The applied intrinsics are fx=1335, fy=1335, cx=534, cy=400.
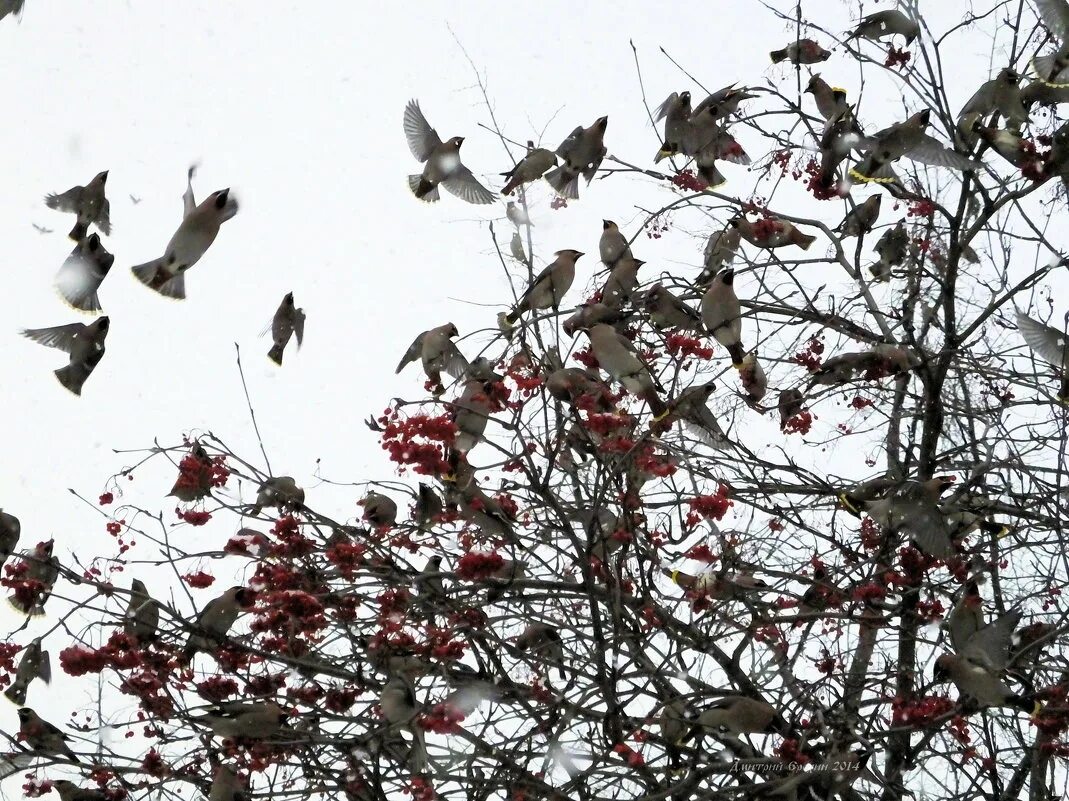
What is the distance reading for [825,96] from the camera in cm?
564

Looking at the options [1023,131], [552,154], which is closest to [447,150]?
[552,154]

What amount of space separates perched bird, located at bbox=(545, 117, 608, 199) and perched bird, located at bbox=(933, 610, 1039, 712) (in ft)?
7.39

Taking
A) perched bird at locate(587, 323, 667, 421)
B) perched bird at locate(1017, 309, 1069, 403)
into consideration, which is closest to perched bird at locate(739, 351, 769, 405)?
perched bird at locate(587, 323, 667, 421)

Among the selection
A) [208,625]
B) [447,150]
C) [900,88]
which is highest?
[447,150]

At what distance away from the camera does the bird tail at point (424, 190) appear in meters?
5.76

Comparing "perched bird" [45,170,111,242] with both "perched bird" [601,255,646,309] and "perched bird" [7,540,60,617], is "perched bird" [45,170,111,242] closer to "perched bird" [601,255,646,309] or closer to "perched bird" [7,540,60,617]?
"perched bird" [7,540,60,617]

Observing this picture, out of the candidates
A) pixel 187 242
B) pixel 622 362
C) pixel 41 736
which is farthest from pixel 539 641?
pixel 187 242

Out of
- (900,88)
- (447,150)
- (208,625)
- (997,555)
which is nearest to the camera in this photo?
(208,625)

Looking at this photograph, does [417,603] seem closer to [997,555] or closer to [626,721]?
[626,721]

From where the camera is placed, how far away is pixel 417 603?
3430 mm

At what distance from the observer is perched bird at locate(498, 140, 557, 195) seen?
16.1 feet

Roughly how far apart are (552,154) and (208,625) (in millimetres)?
2254

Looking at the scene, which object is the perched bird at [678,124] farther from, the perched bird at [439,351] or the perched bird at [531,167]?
the perched bird at [439,351]

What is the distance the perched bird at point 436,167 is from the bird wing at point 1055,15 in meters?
2.24
